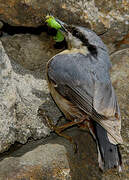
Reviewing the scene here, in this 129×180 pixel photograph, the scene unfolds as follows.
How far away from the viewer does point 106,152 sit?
319cm

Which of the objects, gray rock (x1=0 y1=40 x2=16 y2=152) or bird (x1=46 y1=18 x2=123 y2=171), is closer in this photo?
gray rock (x1=0 y1=40 x2=16 y2=152)

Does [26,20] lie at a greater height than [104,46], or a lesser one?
greater

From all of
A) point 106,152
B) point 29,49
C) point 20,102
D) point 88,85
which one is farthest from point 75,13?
point 106,152

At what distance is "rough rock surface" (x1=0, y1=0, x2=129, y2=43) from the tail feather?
1171mm

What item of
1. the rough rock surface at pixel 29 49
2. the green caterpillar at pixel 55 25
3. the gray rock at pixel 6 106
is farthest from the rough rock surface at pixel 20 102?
the green caterpillar at pixel 55 25

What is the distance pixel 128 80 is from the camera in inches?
141

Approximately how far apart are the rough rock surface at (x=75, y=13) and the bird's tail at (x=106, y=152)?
116 centimetres

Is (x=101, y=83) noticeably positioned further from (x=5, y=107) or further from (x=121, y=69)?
(x=5, y=107)

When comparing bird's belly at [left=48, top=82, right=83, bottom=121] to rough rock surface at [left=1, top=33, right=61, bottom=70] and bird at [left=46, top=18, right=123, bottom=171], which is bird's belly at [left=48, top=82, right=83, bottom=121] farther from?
rough rock surface at [left=1, top=33, right=61, bottom=70]

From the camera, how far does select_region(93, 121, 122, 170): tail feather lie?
10.3ft

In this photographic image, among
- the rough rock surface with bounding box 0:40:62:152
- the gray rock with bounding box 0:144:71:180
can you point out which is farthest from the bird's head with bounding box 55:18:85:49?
the gray rock with bounding box 0:144:71:180

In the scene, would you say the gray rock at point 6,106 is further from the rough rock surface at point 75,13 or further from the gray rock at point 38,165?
the rough rock surface at point 75,13

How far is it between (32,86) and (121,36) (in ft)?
3.83

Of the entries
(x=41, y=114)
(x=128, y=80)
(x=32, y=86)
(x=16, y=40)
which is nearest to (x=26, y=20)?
(x=16, y=40)
